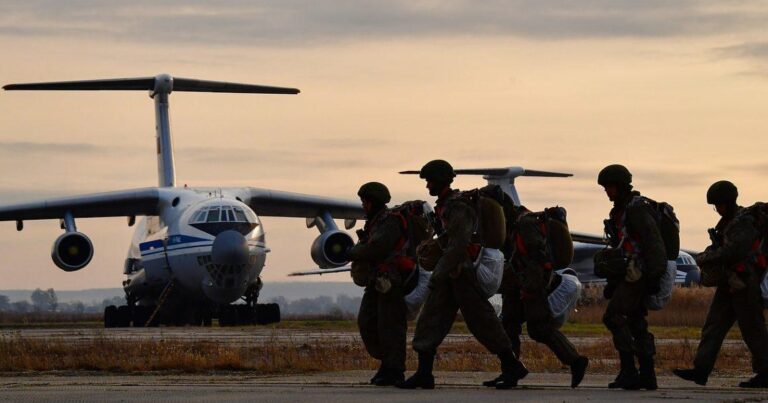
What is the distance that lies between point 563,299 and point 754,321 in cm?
161

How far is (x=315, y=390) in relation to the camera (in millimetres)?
11250

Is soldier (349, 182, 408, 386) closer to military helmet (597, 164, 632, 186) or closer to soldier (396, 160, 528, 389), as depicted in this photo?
soldier (396, 160, 528, 389)

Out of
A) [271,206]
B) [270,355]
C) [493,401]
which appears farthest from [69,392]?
[271,206]

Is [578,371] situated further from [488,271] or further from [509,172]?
[509,172]

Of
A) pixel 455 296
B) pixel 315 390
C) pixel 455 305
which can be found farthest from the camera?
pixel 455 305

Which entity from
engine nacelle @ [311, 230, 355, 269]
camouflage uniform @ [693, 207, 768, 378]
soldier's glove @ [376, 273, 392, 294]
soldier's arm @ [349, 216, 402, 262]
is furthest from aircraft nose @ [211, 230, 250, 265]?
camouflage uniform @ [693, 207, 768, 378]

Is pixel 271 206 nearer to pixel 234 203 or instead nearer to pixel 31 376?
pixel 234 203

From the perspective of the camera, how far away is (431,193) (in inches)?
493

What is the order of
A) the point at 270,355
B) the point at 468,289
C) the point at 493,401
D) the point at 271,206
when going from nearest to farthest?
the point at 493,401 < the point at 468,289 < the point at 270,355 < the point at 271,206

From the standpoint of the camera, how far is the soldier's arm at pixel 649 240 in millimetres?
11953

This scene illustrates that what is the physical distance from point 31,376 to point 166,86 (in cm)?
2622

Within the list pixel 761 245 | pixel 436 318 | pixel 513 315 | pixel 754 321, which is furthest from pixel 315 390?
pixel 761 245

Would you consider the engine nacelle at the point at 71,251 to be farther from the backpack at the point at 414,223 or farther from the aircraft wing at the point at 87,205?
the backpack at the point at 414,223

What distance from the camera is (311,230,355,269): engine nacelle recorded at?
35.6m
